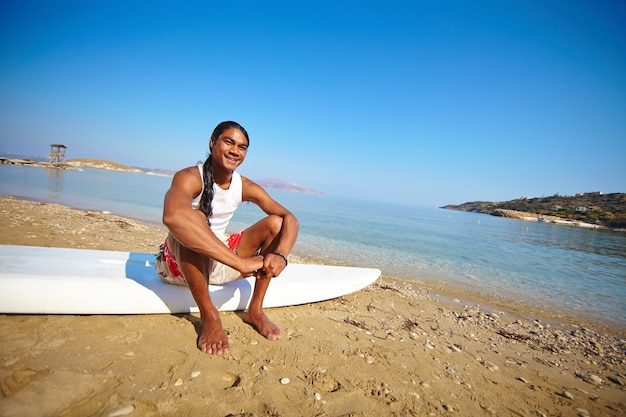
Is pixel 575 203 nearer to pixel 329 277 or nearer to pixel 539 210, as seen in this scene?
pixel 539 210

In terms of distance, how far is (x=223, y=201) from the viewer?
271cm

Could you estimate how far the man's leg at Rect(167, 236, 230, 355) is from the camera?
2383mm

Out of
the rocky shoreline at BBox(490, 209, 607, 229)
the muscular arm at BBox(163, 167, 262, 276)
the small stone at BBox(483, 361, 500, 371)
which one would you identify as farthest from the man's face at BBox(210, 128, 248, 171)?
the rocky shoreline at BBox(490, 209, 607, 229)

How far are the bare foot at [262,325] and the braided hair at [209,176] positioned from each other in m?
1.09

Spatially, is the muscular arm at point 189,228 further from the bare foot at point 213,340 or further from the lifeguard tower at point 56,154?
the lifeguard tower at point 56,154

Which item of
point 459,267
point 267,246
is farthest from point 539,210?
point 267,246

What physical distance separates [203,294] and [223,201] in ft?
2.73

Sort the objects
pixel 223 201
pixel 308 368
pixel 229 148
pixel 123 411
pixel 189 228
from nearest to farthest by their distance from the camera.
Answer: pixel 123 411 → pixel 189 228 → pixel 308 368 → pixel 229 148 → pixel 223 201

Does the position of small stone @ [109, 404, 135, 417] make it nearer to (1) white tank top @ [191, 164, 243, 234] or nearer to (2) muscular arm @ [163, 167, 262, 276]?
(2) muscular arm @ [163, 167, 262, 276]

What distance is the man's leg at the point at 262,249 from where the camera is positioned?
276cm

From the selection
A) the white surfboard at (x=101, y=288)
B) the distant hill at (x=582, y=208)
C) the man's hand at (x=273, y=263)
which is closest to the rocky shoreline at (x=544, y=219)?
the distant hill at (x=582, y=208)

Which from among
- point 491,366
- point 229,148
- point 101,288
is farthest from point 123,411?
point 491,366

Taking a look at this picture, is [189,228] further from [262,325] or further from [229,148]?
[262,325]

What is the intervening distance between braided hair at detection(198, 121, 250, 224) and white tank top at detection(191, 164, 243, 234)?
0.04 metres
